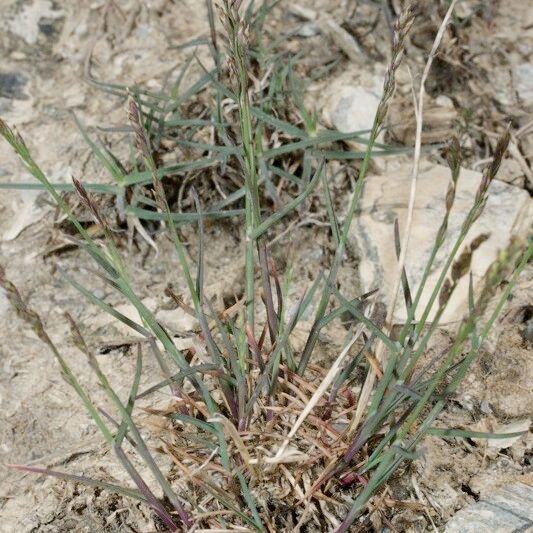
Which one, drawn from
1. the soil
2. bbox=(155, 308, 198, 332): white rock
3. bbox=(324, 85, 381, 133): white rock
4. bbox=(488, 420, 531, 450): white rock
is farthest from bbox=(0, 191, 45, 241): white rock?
bbox=(488, 420, 531, 450): white rock

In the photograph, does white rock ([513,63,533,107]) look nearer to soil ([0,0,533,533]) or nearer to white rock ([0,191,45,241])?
soil ([0,0,533,533])

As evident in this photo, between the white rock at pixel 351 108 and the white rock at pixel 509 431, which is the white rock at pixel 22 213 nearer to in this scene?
the white rock at pixel 351 108

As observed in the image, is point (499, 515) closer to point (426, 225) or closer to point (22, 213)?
point (426, 225)

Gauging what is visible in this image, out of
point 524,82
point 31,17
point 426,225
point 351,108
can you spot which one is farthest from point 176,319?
point 524,82

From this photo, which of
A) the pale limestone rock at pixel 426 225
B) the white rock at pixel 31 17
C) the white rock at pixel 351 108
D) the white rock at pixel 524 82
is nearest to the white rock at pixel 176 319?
the pale limestone rock at pixel 426 225

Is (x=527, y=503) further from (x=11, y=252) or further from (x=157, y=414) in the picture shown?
(x=11, y=252)

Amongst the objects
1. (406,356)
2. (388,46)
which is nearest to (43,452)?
(406,356)
